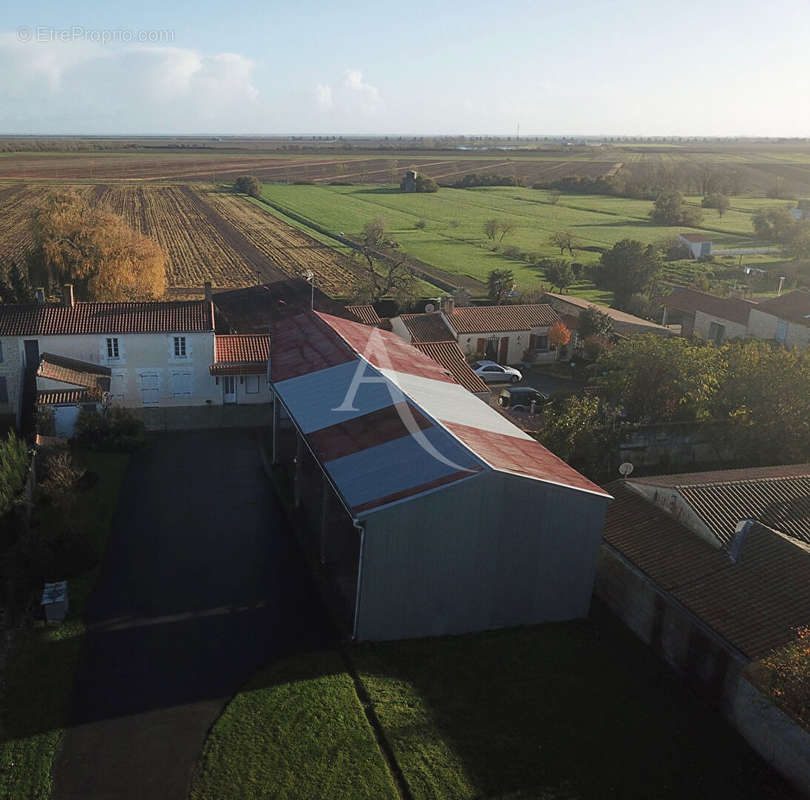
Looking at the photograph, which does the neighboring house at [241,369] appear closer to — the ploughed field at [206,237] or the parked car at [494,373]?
the parked car at [494,373]

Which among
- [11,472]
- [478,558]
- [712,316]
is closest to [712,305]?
[712,316]

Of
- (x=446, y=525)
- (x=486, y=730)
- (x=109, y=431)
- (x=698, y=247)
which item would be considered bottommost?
(x=486, y=730)

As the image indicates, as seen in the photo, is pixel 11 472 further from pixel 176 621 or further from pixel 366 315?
pixel 366 315

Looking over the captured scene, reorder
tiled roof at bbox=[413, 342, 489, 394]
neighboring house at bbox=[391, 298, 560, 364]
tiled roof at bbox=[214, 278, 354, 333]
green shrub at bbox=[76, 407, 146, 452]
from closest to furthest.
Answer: green shrub at bbox=[76, 407, 146, 452]
tiled roof at bbox=[413, 342, 489, 394]
neighboring house at bbox=[391, 298, 560, 364]
tiled roof at bbox=[214, 278, 354, 333]

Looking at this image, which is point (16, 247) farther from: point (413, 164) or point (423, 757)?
point (413, 164)

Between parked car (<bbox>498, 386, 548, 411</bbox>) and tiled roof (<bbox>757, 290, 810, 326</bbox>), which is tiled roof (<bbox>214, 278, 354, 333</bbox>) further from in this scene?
tiled roof (<bbox>757, 290, 810, 326</bbox>)

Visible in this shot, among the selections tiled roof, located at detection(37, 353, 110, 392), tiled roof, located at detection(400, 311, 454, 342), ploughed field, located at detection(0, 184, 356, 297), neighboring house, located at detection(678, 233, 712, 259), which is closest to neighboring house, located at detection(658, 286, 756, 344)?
tiled roof, located at detection(400, 311, 454, 342)

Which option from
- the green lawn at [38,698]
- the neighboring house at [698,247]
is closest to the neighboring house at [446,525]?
the green lawn at [38,698]
